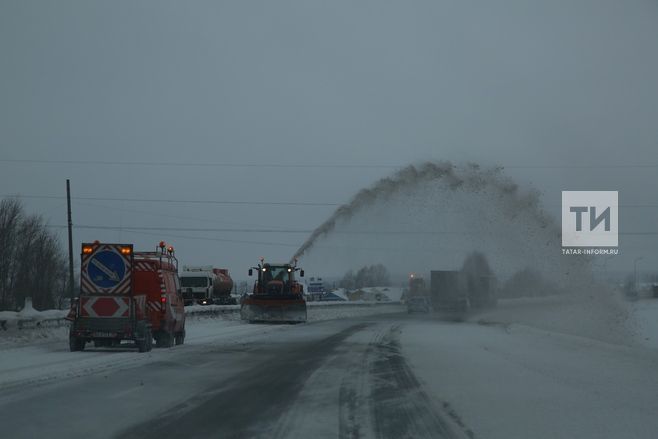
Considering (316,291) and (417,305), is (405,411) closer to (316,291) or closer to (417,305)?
(417,305)

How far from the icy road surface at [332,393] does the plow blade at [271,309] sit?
19.5 metres

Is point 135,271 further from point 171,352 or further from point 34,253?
point 34,253

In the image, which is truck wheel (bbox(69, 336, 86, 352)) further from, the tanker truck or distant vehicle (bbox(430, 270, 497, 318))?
distant vehicle (bbox(430, 270, 497, 318))

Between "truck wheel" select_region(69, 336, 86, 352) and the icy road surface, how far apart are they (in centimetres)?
61

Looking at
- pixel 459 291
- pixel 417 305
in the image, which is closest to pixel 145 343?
pixel 417 305

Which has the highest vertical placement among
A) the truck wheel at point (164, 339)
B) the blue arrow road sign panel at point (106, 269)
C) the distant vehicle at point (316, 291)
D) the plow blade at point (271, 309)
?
the blue arrow road sign panel at point (106, 269)

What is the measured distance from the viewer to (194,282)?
60719mm

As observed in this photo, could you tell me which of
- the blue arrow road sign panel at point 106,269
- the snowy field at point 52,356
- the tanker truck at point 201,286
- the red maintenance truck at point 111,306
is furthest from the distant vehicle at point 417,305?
the blue arrow road sign panel at point 106,269

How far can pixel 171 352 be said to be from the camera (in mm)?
22250

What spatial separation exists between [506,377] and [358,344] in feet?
35.9

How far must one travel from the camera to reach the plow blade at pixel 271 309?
4281cm

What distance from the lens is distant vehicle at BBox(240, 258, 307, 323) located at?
141 ft

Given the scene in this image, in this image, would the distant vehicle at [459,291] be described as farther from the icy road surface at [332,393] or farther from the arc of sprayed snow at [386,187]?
the icy road surface at [332,393]

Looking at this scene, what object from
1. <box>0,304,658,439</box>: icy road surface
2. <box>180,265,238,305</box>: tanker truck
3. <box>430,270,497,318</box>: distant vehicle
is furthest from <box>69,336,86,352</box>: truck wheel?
<box>430,270,497,318</box>: distant vehicle
